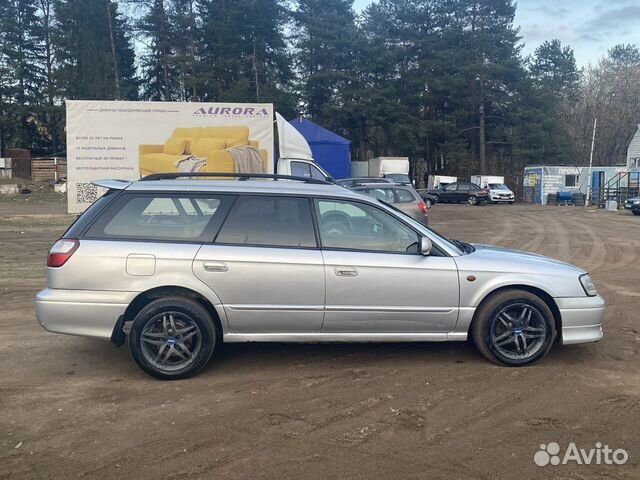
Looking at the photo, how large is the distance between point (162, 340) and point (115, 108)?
14.6 meters

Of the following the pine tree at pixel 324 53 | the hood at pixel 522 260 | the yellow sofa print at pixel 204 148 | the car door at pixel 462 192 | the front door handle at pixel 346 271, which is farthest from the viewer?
the pine tree at pixel 324 53

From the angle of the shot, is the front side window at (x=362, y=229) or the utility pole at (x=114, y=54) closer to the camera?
the front side window at (x=362, y=229)

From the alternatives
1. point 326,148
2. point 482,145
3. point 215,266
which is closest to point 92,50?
point 326,148

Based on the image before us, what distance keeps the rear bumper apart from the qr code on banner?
14.5 metres

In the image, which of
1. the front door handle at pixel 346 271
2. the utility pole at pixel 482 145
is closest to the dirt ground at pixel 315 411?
the front door handle at pixel 346 271

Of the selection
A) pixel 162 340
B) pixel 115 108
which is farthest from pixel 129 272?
pixel 115 108

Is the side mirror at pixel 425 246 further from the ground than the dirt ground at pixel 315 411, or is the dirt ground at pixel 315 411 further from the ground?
the side mirror at pixel 425 246

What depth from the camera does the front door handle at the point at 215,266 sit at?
4637 mm

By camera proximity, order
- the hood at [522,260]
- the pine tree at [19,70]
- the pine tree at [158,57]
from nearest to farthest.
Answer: the hood at [522,260] → the pine tree at [158,57] → the pine tree at [19,70]

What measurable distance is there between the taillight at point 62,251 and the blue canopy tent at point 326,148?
22.8 metres

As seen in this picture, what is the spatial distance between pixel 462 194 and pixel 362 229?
36.5m

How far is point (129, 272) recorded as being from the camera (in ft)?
15.1

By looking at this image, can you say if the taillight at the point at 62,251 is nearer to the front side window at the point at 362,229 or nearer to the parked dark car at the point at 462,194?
the front side window at the point at 362,229

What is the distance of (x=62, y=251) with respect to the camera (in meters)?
4.61
